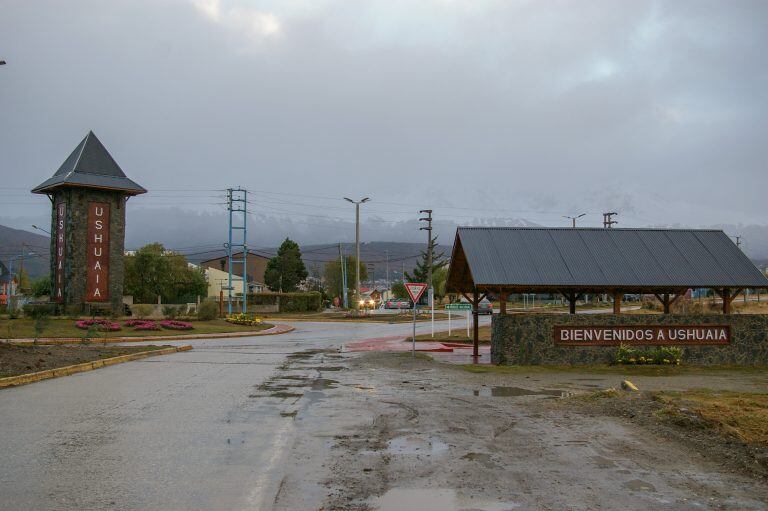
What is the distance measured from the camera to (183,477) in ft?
23.5

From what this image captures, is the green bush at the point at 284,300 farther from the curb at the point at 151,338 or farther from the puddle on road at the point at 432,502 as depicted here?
the puddle on road at the point at 432,502

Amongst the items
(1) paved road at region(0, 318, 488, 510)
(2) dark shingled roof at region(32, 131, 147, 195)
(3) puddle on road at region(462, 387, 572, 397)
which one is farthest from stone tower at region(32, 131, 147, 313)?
(3) puddle on road at region(462, 387, 572, 397)

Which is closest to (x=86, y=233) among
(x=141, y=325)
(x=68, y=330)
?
(x=141, y=325)

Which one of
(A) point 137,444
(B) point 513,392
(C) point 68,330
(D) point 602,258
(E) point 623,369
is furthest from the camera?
(C) point 68,330

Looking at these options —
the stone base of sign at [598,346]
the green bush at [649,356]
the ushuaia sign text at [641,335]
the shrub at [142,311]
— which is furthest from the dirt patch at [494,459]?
the shrub at [142,311]

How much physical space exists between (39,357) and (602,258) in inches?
713

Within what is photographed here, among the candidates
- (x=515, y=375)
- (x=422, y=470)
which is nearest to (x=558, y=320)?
(x=515, y=375)

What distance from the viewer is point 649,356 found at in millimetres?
20688

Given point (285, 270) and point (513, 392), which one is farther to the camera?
point (285, 270)

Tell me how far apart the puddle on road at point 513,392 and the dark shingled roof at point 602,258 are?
624cm

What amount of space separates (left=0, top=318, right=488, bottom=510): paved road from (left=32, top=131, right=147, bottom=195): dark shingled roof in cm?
3300

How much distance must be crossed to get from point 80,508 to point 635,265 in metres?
20.4

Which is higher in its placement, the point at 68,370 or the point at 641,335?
the point at 641,335

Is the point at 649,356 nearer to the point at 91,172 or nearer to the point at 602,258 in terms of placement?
the point at 602,258
